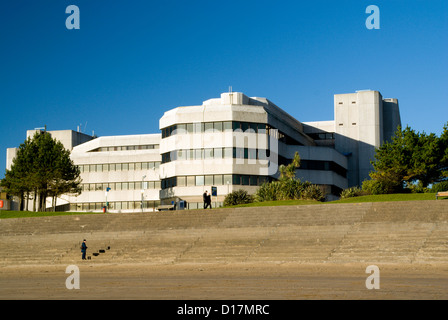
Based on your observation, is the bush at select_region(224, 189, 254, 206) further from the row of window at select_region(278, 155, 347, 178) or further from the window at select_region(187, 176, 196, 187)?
the row of window at select_region(278, 155, 347, 178)

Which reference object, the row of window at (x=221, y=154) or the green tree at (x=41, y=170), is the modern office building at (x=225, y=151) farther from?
the green tree at (x=41, y=170)

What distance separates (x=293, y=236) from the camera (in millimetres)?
36281

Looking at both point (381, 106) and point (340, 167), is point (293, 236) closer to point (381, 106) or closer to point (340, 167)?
point (340, 167)

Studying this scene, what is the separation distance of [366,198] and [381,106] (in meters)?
48.7

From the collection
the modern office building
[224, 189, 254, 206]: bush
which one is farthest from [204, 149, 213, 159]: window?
[224, 189, 254, 206]: bush

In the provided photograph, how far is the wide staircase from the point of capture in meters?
32.0

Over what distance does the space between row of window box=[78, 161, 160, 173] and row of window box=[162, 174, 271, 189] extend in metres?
24.1

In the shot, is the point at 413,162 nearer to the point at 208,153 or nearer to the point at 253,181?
the point at 253,181

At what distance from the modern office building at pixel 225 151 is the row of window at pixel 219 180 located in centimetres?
12

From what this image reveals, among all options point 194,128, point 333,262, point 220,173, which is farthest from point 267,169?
point 333,262

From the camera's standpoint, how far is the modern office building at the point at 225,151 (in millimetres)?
69812

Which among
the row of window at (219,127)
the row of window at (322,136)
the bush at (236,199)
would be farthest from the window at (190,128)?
the row of window at (322,136)

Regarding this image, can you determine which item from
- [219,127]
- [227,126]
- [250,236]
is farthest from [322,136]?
[250,236]

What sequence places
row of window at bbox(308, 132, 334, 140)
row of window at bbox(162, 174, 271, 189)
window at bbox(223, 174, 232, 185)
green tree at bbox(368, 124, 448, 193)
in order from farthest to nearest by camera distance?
row of window at bbox(308, 132, 334, 140)
row of window at bbox(162, 174, 271, 189)
window at bbox(223, 174, 232, 185)
green tree at bbox(368, 124, 448, 193)
